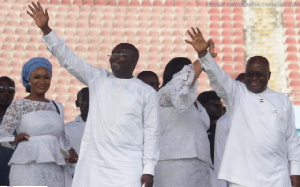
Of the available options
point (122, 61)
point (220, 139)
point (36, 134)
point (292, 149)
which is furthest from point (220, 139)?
point (36, 134)

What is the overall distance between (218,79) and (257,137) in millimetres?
396

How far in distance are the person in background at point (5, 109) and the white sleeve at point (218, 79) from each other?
153cm

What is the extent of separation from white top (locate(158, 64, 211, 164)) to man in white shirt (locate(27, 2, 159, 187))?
1.24 feet

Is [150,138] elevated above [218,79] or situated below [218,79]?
below

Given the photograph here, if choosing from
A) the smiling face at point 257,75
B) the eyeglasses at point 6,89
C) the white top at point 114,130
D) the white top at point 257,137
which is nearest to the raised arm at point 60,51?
the white top at point 114,130

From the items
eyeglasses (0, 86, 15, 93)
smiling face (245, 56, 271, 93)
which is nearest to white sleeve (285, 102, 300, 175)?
smiling face (245, 56, 271, 93)

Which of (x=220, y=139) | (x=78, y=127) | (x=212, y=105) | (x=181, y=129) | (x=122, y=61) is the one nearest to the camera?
(x=122, y=61)

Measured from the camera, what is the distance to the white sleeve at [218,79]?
3539 mm

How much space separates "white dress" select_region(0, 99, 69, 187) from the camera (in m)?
3.65

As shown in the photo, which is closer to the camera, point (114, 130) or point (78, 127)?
point (114, 130)

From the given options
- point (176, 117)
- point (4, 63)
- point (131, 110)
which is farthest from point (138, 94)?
point (4, 63)

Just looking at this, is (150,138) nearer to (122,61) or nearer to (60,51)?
(122,61)

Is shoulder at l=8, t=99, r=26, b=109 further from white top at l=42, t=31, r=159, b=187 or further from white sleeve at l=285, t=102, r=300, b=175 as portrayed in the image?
white sleeve at l=285, t=102, r=300, b=175

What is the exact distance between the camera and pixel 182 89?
366cm
